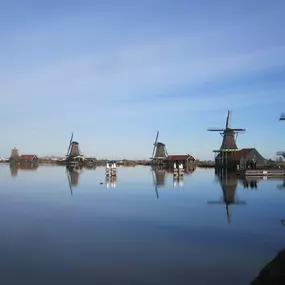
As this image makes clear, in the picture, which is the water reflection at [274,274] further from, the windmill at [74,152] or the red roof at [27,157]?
the red roof at [27,157]

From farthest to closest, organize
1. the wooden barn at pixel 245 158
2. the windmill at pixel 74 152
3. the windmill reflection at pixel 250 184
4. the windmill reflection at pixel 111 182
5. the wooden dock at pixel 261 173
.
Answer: the windmill at pixel 74 152, the wooden barn at pixel 245 158, the wooden dock at pixel 261 173, the windmill reflection at pixel 111 182, the windmill reflection at pixel 250 184

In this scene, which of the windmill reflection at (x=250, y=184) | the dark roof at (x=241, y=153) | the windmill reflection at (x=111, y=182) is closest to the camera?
the windmill reflection at (x=250, y=184)

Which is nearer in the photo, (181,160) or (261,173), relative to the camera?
(261,173)

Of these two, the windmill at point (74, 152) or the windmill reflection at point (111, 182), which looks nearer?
the windmill reflection at point (111, 182)

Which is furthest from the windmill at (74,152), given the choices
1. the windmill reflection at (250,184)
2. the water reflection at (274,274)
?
the water reflection at (274,274)

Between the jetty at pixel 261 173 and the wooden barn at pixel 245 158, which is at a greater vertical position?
the wooden barn at pixel 245 158

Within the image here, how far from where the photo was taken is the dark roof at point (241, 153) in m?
63.8

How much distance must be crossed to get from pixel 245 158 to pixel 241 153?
278cm

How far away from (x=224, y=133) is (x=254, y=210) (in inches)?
2109

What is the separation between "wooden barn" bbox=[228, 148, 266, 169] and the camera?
62.5 m

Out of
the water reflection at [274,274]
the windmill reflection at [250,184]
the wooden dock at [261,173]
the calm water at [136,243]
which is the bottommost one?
the calm water at [136,243]

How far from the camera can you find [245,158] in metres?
62.9

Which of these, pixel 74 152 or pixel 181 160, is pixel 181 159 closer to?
pixel 181 160

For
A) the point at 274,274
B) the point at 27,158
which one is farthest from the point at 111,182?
the point at 27,158
